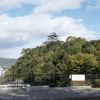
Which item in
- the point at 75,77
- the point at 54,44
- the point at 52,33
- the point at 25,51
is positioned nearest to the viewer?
the point at 75,77

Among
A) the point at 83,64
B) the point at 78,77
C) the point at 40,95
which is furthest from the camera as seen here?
the point at 83,64

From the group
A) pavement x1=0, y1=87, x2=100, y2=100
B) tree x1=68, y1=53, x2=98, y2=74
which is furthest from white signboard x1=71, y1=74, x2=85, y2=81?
tree x1=68, y1=53, x2=98, y2=74

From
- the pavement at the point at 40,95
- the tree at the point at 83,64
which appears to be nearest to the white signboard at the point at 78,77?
the pavement at the point at 40,95

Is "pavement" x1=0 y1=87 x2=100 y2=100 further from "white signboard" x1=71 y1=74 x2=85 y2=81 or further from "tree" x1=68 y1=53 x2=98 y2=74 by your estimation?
"tree" x1=68 y1=53 x2=98 y2=74

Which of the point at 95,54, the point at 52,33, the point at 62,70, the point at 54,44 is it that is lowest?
the point at 62,70

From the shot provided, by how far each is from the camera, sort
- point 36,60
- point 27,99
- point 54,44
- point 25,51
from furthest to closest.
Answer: point 25,51, point 54,44, point 36,60, point 27,99

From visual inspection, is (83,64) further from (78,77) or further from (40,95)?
(40,95)

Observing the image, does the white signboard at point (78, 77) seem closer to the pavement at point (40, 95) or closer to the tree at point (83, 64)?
the pavement at point (40, 95)

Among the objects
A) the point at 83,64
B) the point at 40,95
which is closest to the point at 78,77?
the point at 40,95

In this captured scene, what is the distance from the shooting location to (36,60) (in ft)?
293

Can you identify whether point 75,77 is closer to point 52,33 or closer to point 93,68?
point 93,68

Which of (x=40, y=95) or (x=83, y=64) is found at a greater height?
(x=83, y=64)

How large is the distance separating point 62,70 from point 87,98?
135 feet

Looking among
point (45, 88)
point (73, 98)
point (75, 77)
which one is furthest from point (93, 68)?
point (73, 98)
